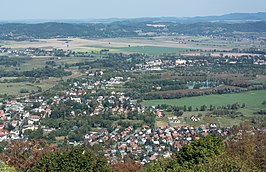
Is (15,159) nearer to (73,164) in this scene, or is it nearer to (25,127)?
(73,164)

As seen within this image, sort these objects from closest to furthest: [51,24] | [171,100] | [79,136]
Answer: [79,136] < [171,100] < [51,24]

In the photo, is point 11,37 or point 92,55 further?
point 11,37

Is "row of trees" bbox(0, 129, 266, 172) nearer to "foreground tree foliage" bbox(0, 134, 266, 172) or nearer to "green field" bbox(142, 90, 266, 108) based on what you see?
"foreground tree foliage" bbox(0, 134, 266, 172)

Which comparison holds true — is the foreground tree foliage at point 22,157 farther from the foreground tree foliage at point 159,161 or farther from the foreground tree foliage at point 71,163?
the foreground tree foliage at point 71,163

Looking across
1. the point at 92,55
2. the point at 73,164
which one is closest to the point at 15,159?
the point at 73,164

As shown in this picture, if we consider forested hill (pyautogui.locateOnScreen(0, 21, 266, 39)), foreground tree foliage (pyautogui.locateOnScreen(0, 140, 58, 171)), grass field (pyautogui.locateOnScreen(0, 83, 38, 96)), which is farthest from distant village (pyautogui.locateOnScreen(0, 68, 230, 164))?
forested hill (pyautogui.locateOnScreen(0, 21, 266, 39))

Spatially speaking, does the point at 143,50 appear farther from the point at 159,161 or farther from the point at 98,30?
the point at 159,161

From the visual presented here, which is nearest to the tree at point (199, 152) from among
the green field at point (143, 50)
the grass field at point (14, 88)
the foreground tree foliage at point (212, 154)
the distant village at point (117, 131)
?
the foreground tree foliage at point (212, 154)
